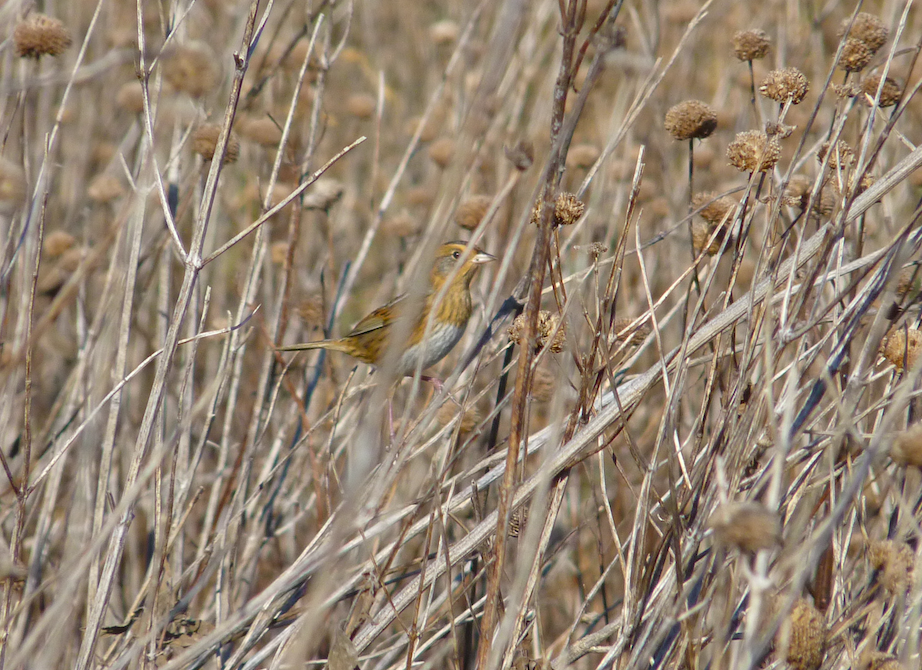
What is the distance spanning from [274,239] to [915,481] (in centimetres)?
338

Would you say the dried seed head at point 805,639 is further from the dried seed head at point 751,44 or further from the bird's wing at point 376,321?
the bird's wing at point 376,321

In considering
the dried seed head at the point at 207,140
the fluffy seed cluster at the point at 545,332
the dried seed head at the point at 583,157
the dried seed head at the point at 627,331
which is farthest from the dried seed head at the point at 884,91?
the dried seed head at the point at 207,140

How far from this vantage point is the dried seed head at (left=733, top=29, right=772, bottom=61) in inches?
89.7

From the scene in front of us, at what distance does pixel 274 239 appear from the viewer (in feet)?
14.7

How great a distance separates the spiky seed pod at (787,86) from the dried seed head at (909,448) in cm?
83

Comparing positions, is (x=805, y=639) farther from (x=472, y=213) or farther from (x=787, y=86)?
(x=472, y=213)

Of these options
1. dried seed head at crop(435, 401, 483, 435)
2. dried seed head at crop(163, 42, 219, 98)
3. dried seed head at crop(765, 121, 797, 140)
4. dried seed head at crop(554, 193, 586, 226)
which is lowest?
dried seed head at crop(435, 401, 483, 435)

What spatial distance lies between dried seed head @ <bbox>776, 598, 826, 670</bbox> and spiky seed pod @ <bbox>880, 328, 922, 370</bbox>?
594mm

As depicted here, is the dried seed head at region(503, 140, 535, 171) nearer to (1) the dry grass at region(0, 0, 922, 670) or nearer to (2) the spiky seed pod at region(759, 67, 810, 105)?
(1) the dry grass at region(0, 0, 922, 670)

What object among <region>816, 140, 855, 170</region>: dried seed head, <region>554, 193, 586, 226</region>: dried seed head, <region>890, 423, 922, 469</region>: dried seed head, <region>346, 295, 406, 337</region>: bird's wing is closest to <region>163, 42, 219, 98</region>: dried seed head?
<region>554, 193, 586, 226</region>: dried seed head

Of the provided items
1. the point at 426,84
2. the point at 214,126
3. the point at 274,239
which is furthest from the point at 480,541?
the point at 426,84

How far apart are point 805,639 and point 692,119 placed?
1249 mm

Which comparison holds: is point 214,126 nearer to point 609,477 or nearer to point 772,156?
point 772,156

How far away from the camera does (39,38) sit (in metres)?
2.33
